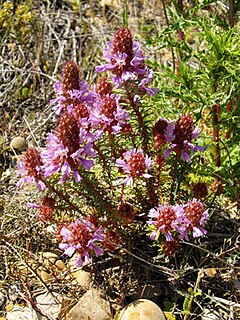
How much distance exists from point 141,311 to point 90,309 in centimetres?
23

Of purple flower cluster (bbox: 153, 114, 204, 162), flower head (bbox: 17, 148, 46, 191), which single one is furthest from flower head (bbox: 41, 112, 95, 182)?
purple flower cluster (bbox: 153, 114, 204, 162)

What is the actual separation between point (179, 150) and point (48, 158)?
56 centimetres

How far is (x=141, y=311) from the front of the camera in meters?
2.08

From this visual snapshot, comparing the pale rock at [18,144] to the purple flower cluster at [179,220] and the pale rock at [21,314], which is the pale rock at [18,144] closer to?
the pale rock at [21,314]

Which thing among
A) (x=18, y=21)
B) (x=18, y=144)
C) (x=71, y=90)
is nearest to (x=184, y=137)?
(x=71, y=90)

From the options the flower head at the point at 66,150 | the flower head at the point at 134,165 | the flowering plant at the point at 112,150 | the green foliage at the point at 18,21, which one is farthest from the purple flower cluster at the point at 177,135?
the green foliage at the point at 18,21

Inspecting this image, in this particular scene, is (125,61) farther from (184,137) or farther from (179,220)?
(179,220)

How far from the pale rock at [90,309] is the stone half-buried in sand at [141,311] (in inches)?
2.9

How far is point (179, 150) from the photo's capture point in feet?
6.88

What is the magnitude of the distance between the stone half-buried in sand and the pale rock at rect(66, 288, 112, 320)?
0.24 ft

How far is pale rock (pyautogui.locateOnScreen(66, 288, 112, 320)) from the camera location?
2143 mm

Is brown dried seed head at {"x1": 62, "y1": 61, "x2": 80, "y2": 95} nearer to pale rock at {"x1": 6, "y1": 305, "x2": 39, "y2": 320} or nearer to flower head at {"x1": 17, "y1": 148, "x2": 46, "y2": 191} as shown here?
flower head at {"x1": 17, "y1": 148, "x2": 46, "y2": 191}

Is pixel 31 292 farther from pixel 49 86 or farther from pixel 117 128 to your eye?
pixel 49 86

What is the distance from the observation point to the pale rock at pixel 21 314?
2.29 metres
